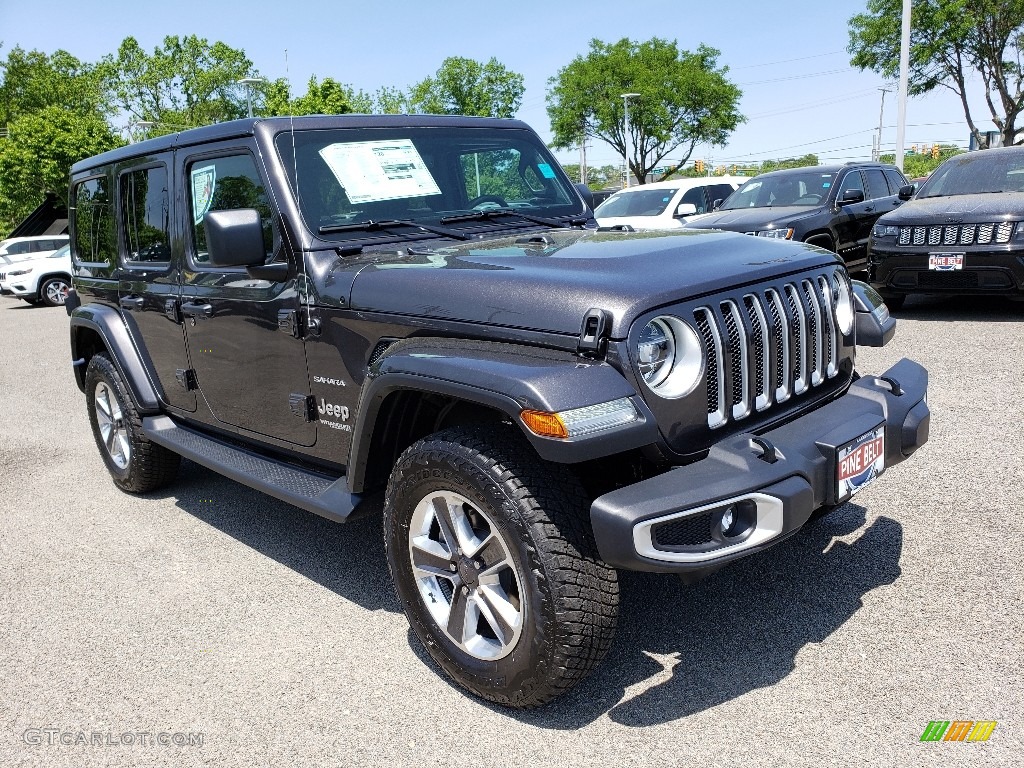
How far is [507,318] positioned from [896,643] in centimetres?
176

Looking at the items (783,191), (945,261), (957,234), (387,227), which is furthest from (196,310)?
(783,191)

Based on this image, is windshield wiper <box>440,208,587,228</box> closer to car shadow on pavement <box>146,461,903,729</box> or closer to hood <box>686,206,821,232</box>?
car shadow on pavement <box>146,461,903,729</box>

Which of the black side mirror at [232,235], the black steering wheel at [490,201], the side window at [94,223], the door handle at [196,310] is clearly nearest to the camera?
the black side mirror at [232,235]

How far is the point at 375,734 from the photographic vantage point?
9.04 ft

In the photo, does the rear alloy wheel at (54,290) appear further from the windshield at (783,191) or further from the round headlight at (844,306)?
the round headlight at (844,306)

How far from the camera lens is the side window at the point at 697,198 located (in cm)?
1348

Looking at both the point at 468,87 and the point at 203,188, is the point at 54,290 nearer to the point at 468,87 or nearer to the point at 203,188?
the point at 203,188

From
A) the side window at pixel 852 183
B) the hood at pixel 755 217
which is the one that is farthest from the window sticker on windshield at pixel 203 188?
the side window at pixel 852 183

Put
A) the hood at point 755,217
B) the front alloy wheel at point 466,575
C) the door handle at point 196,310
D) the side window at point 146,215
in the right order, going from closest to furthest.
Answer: the front alloy wheel at point 466,575, the door handle at point 196,310, the side window at point 146,215, the hood at point 755,217

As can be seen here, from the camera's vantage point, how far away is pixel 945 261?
8.30m

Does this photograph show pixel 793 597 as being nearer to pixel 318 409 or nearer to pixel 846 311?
pixel 846 311

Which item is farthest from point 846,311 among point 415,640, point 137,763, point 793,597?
point 137,763

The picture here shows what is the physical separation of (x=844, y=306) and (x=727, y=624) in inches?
50.7

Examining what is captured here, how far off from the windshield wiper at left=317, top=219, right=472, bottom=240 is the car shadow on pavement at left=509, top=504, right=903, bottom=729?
162 cm
